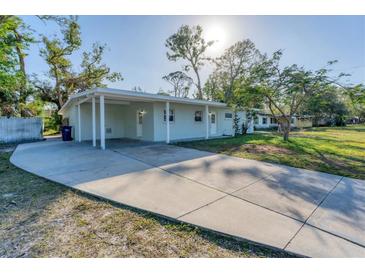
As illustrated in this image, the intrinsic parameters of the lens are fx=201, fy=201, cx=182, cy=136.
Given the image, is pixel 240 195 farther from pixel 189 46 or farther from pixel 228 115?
pixel 189 46

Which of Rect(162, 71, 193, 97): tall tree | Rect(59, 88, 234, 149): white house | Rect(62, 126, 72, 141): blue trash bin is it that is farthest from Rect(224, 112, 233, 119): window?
Rect(162, 71, 193, 97): tall tree

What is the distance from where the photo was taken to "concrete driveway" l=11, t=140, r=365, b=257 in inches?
108

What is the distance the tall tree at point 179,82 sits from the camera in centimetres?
3062

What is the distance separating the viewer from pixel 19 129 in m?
12.5

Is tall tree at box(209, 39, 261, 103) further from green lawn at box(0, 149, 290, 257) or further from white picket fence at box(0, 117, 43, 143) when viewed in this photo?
green lawn at box(0, 149, 290, 257)

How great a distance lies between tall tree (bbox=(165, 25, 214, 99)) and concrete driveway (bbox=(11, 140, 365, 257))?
69.2 ft

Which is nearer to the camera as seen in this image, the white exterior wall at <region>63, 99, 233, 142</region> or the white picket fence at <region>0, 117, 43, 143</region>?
the white exterior wall at <region>63, 99, 233, 142</region>

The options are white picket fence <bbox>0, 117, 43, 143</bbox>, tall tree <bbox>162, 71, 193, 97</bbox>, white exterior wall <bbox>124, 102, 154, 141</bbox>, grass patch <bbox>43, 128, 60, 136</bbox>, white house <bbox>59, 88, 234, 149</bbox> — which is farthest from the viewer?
tall tree <bbox>162, 71, 193, 97</bbox>

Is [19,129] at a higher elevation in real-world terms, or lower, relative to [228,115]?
lower

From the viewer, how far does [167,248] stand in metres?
2.44

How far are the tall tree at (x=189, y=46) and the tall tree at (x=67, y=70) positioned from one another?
747 centimetres

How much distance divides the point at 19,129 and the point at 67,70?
12536 mm

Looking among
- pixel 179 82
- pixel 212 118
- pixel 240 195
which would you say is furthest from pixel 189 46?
pixel 240 195

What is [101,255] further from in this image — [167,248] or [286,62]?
[286,62]
